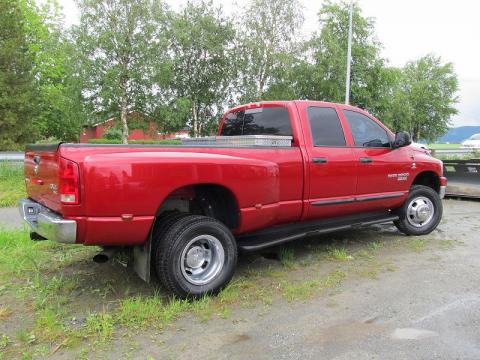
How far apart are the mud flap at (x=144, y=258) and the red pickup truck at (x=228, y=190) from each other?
0.05ft

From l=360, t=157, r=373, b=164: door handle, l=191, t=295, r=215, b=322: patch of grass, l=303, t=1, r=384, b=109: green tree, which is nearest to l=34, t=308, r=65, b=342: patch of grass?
l=191, t=295, r=215, b=322: patch of grass

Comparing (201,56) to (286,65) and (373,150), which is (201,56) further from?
(373,150)

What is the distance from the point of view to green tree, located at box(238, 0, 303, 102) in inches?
991

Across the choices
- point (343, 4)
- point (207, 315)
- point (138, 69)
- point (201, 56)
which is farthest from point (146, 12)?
point (207, 315)

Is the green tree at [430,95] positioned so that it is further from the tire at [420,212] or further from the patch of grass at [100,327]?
the patch of grass at [100,327]

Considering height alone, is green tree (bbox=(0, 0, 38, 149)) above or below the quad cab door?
above

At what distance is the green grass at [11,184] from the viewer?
9.46 m

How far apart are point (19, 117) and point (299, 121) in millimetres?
15287

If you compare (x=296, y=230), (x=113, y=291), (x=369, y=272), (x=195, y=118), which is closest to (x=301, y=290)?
(x=296, y=230)

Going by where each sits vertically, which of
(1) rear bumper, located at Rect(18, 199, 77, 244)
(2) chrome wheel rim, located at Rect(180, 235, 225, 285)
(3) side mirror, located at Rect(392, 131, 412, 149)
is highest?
(3) side mirror, located at Rect(392, 131, 412, 149)

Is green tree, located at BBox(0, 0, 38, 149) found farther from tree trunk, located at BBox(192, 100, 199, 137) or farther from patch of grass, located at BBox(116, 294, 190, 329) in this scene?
patch of grass, located at BBox(116, 294, 190, 329)

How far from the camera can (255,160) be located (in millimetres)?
4355

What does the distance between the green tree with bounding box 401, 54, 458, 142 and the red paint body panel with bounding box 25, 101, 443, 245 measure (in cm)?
4309

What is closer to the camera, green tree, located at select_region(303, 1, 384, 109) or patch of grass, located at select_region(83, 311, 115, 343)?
patch of grass, located at select_region(83, 311, 115, 343)
